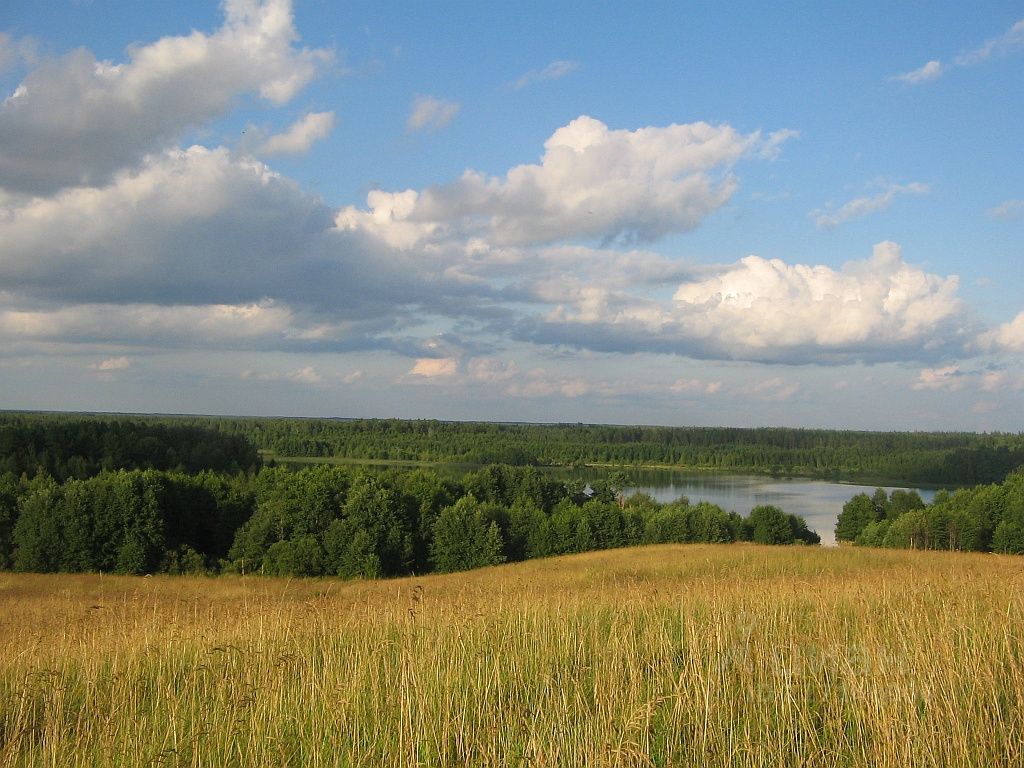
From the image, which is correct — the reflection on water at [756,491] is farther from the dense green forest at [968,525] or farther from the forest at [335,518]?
the dense green forest at [968,525]

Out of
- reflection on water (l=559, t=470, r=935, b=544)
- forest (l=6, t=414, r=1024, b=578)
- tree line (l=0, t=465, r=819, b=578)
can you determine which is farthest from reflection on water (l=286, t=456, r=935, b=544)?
tree line (l=0, t=465, r=819, b=578)

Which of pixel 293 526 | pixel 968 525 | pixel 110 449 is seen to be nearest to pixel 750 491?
pixel 968 525

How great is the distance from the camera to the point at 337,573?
4372 cm

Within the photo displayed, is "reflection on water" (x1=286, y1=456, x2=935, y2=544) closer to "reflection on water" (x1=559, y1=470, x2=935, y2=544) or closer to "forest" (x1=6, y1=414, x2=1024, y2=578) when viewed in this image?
"reflection on water" (x1=559, y1=470, x2=935, y2=544)

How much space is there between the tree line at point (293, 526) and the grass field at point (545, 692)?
36.1 metres

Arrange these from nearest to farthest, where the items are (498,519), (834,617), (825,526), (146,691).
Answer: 1. (146,691)
2. (834,617)
3. (498,519)
4. (825,526)

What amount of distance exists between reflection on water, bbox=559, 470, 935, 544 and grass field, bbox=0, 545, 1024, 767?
6400 cm

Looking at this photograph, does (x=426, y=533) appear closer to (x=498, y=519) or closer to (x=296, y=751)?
(x=498, y=519)

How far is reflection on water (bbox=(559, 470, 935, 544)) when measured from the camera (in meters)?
81.8

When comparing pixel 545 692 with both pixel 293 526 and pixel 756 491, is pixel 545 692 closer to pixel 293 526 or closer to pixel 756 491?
pixel 293 526

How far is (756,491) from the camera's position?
351ft

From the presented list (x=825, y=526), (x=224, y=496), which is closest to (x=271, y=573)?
(x=224, y=496)

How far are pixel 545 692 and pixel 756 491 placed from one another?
108m

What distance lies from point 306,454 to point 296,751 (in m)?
154
